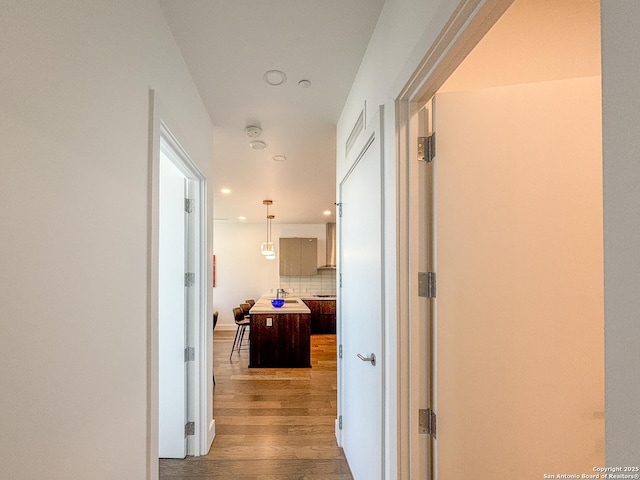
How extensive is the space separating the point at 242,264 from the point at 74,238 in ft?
25.6

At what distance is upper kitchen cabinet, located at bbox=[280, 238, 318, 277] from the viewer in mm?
8430

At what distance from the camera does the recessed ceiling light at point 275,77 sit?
213 cm

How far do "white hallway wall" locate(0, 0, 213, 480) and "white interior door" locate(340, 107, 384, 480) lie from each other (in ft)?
3.31

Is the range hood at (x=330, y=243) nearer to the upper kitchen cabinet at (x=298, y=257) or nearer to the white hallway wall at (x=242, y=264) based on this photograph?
the white hallway wall at (x=242, y=264)

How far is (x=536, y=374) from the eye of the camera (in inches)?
51.2

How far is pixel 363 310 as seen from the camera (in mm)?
1983

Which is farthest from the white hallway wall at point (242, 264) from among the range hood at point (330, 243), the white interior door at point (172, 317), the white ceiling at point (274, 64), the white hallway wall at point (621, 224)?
the white hallway wall at point (621, 224)

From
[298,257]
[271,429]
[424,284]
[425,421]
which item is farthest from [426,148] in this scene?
[298,257]

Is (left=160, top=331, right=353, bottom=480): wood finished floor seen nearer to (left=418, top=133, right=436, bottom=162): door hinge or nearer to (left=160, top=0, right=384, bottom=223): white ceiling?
(left=418, top=133, right=436, bottom=162): door hinge

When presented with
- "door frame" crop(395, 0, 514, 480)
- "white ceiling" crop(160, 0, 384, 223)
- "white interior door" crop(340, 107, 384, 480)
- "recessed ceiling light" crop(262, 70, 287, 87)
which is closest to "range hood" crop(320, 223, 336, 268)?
"white ceiling" crop(160, 0, 384, 223)

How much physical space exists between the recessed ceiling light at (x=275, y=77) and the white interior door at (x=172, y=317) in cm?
89

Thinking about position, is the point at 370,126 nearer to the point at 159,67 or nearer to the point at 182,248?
the point at 159,67

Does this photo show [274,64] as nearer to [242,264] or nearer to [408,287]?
[408,287]

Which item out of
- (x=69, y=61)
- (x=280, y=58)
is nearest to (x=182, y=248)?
(x=280, y=58)
